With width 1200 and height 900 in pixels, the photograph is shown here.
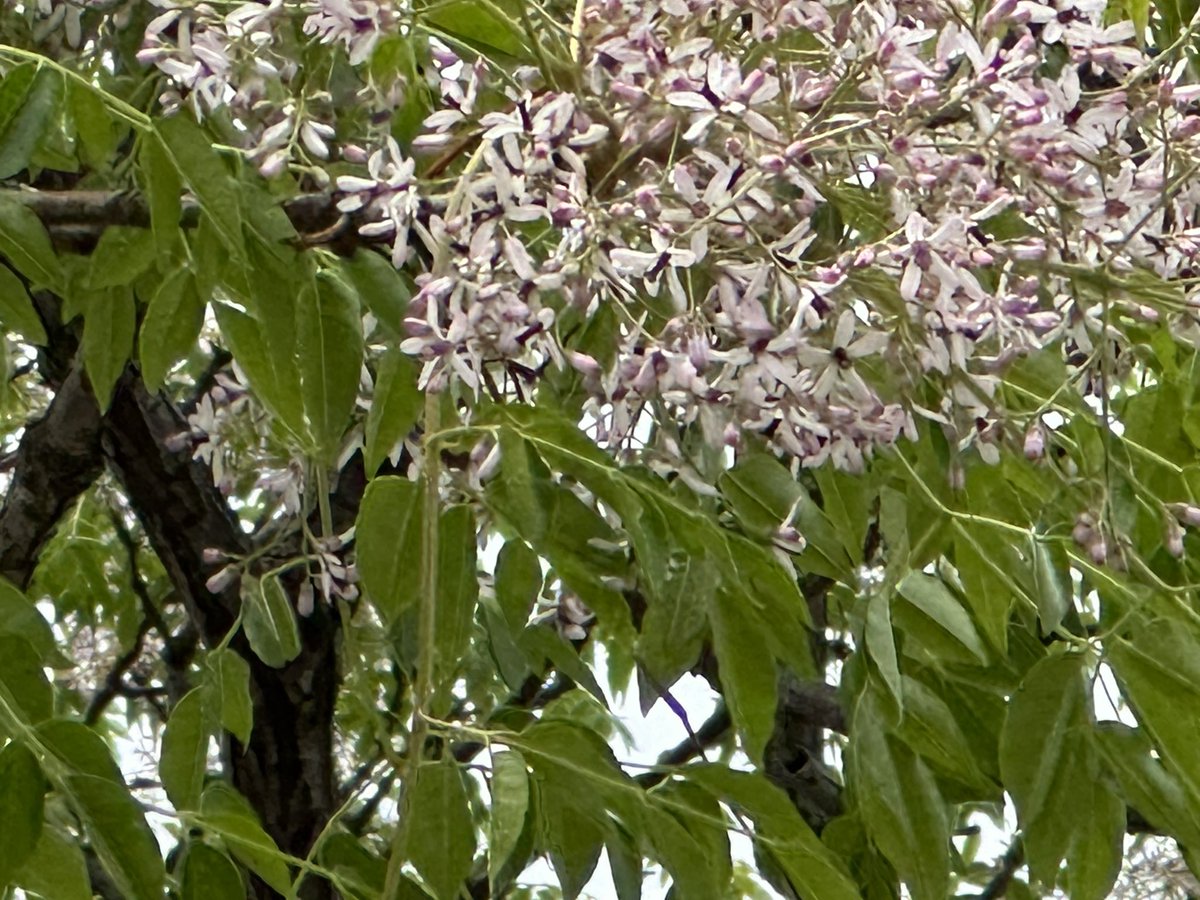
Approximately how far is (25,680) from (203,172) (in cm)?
21

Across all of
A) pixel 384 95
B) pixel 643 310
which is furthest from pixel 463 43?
pixel 643 310

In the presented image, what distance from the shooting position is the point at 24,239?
2.33ft

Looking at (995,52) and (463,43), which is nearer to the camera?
(995,52)

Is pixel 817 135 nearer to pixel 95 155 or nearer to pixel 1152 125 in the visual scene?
pixel 1152 125

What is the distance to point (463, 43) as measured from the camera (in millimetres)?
759

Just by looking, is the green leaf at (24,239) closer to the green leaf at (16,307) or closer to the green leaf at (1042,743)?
the green leaf at (16,307)

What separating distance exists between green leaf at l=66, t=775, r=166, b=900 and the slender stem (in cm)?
11

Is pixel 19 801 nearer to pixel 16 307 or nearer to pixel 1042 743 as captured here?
A: pixel 16 307

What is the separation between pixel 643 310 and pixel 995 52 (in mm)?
168

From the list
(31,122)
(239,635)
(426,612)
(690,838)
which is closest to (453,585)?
(426,612)

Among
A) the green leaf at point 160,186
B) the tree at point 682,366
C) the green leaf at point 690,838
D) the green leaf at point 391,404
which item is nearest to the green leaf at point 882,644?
the tree at point 682,366

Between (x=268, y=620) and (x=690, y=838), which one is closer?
(x=690, y=838)

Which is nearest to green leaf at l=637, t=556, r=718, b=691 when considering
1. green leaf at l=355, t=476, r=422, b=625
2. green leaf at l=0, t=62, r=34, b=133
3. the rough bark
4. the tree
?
the tree

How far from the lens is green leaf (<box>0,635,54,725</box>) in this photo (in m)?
0.66
